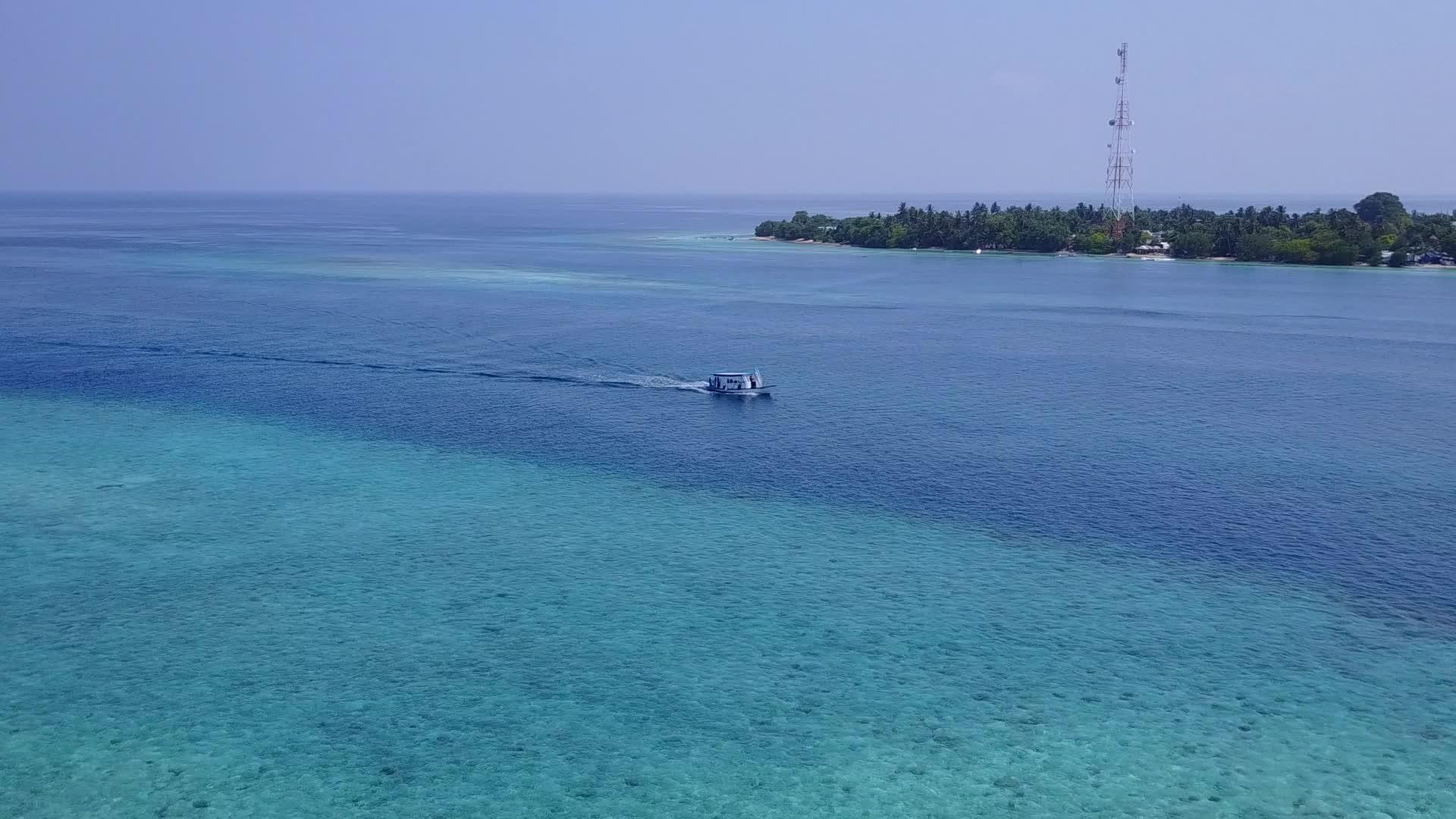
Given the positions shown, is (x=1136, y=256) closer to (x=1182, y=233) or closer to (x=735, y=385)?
(x=1182, y=233)

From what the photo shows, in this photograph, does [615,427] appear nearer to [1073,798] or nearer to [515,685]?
[515,685]

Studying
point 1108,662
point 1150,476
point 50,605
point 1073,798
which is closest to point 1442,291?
point 1150,476

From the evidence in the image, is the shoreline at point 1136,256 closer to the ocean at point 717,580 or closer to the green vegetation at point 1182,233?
the green vegetation at point 1182,233

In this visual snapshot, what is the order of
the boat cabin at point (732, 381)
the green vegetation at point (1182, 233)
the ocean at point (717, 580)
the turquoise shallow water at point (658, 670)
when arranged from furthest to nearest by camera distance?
the green vegetation at point (1182, 233)
the boat cabin at point (732, 381)
the ocean at point (717, 580)
the turquoise shallow water at point (658, 670)

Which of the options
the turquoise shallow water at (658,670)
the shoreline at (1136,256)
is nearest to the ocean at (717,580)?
the turquoise shallow water at (658,670)

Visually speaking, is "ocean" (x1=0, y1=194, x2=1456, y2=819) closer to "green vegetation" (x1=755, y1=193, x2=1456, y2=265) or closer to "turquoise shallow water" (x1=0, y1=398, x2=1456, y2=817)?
"turquoise shallow water" (x1=0, y1=398, x2=1456, y2=817)

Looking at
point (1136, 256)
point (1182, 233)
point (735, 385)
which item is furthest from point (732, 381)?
point (1182, 233)
